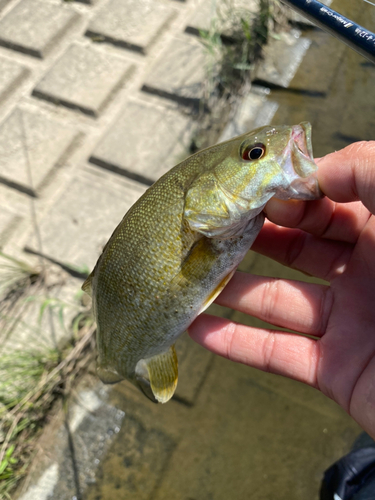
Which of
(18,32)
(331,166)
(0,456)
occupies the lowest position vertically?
(0,456)

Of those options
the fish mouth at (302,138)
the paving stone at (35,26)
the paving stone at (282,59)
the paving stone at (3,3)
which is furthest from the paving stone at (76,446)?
the paving stone at (3,3)

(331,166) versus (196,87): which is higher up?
(331,166)

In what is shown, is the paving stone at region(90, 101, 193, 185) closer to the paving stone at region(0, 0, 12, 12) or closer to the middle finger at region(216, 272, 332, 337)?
the middle finger at region(216, 272, 332, 337)

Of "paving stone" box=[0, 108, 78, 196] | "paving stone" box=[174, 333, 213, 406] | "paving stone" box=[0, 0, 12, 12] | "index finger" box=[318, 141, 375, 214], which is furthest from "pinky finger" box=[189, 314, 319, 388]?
"paving stone" box=[0, 0, 12, 12]

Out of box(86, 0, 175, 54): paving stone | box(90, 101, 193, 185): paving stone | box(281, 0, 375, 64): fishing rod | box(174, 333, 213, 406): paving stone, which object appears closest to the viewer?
box(281, 0, 375, 64): fishing rod

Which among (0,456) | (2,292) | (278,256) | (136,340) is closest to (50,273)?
(2,292)

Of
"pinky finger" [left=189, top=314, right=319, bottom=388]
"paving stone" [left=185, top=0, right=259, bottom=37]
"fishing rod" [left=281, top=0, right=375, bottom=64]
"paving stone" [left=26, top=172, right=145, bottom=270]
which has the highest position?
"fishing rod" [left=281, top=0, right=375, bottom=64]

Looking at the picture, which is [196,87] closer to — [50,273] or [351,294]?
[50,273]
